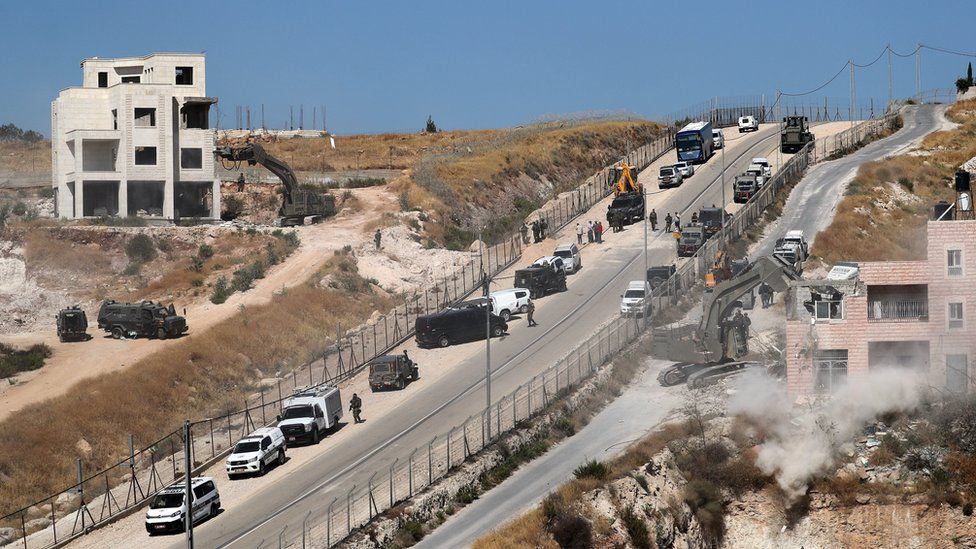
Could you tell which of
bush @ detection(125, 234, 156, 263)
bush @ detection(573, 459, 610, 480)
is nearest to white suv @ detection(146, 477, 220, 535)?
bush @ detection(573, 459, 610, 480)

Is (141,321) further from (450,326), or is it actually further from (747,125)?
(747,125)

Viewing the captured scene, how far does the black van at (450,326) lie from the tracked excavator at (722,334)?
1255 centimetres

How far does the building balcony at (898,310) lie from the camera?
60125 millimetres

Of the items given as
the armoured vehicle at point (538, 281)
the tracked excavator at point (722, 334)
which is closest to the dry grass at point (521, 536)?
the tracked excavator at point (722, 334)

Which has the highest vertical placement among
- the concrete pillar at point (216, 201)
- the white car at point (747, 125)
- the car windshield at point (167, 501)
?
the white car at point (747, 125)

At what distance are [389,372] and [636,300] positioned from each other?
52.7 feet

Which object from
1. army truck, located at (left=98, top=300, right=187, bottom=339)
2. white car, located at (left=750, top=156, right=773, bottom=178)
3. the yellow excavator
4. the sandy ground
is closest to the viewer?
the sandy ground

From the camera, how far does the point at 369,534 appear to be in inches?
2067

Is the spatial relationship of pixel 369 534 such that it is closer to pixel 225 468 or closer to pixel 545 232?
pixel 225 468

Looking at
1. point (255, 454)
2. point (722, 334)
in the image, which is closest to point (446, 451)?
point (255, 454)

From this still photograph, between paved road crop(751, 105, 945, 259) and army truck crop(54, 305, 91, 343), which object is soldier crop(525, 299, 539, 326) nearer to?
paved road crop(751, 105, 945, 259)

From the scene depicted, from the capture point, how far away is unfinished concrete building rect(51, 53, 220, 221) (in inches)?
4225

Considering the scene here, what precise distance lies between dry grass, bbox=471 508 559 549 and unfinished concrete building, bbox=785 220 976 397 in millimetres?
15045

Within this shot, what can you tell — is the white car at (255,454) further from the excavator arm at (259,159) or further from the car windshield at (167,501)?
the excavator arm at (259,159)
